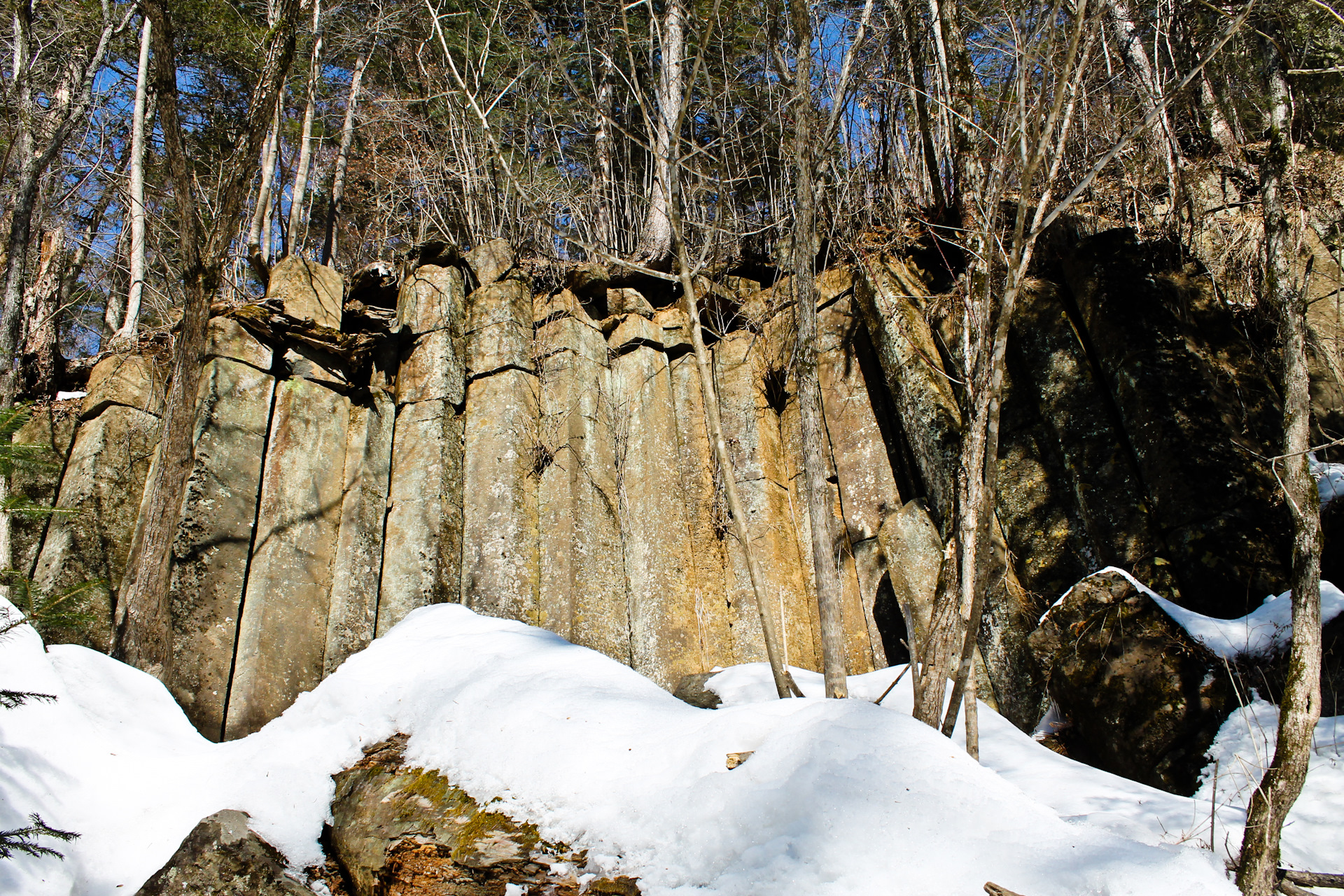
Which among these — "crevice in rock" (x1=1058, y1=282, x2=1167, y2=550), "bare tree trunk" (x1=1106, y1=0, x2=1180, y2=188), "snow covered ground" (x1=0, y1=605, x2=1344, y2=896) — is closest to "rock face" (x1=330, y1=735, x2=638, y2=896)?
"snow covered ground" (x1=0, y1=605, x2=1344, y2=896)

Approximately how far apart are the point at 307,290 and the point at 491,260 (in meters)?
1.71

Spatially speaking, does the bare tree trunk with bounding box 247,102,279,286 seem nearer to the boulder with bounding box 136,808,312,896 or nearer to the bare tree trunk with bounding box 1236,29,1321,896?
the boulder with bounding box 136,808,312,896

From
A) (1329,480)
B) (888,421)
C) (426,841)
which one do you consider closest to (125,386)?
(426,841)

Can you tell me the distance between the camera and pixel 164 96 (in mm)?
5148

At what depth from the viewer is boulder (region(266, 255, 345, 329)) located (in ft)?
19.7

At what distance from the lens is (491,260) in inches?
279

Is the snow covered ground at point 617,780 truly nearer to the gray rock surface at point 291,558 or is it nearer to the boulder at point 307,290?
the gray rock surface at point 291,558

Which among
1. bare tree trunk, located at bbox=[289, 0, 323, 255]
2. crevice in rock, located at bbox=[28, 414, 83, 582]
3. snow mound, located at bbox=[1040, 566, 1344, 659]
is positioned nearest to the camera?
snow mound, located at bbox=[1040, 566, 1344, 659]

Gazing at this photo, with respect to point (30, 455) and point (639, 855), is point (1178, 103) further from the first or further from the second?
point (30, 455)

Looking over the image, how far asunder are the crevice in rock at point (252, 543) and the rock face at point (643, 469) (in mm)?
25

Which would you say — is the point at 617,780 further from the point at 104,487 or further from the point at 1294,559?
the point at 104,487

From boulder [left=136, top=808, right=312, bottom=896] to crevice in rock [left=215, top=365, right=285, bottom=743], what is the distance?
6.72ft

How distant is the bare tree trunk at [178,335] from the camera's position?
4.46m

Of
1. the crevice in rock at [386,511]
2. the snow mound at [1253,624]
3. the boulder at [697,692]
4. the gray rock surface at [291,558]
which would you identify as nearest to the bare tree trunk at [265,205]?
the gray rock surface at [291,558]
